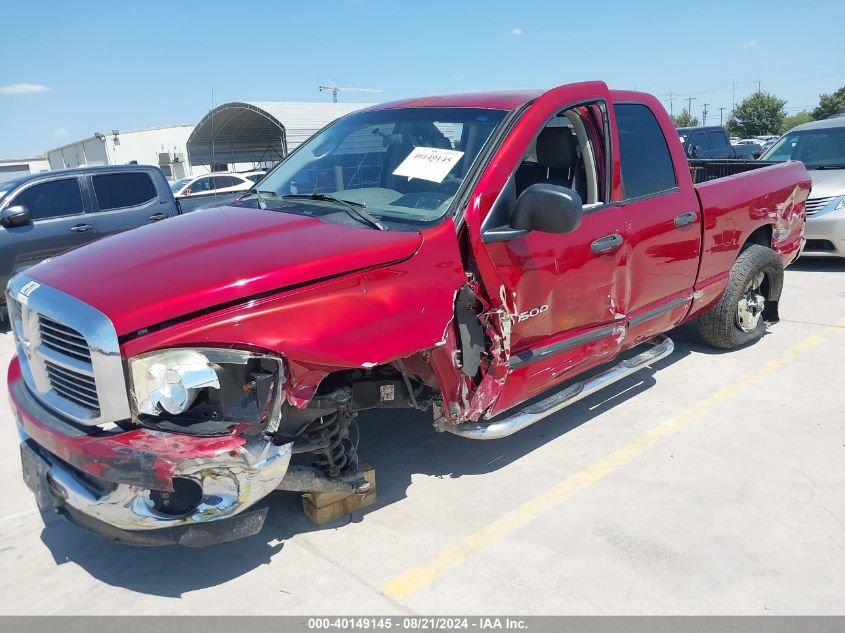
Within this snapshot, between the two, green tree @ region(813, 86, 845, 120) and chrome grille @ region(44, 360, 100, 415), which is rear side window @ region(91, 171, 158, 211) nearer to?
chrome grille @ region(44, 360, 100, 415)

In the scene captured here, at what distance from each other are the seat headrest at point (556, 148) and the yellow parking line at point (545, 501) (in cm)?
176

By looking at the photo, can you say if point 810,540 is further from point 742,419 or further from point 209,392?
point 209,392

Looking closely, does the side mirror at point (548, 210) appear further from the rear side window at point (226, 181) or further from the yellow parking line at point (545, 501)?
the rear side window at point (226, 181)

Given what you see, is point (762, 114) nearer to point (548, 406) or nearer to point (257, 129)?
point (257, 129)

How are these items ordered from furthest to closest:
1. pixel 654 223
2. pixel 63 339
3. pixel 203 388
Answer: pixel 654 223
pixel 63 339
pixel 203 388

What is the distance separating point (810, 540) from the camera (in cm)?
313

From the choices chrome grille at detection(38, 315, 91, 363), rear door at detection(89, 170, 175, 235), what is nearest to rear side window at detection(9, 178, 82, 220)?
rear door at detection(89, 170, 175, 235)

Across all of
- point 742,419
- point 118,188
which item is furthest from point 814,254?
point 118,188

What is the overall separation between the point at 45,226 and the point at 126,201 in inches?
41.2

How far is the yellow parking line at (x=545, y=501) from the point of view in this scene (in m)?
3.00

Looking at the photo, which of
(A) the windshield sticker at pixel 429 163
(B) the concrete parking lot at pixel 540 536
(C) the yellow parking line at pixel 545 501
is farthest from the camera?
(A) the windshield sticker at pixel 429 163

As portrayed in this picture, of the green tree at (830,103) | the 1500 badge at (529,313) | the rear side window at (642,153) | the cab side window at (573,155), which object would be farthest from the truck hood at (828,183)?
the green tree at (830,103)

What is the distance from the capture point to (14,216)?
7.76 meters

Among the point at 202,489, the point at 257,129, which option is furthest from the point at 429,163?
the point at 257,129
